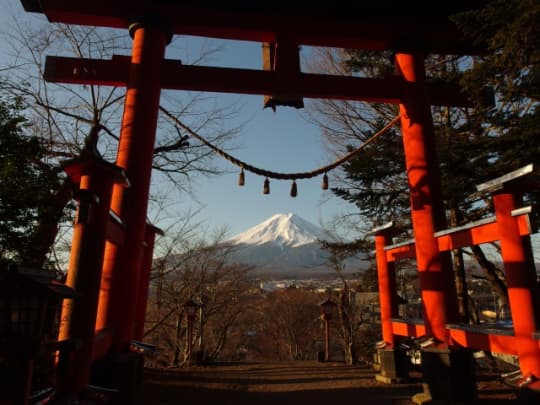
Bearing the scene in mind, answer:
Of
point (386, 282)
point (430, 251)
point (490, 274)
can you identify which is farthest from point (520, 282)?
point (490, 274)

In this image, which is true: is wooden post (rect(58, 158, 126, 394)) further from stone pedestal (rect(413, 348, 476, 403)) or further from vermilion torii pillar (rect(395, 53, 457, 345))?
vermilion torii pillar (rect(395, 53, 457, 345))

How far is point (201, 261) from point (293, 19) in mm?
11424

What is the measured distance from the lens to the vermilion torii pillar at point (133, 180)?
4.09m

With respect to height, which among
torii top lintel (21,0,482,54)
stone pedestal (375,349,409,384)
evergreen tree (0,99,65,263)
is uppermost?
torii top lintel (21,0,482,54)

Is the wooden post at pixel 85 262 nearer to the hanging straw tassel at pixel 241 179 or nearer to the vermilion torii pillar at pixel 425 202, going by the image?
the hanging straw tassel at pixel 241 179

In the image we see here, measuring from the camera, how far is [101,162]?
3203mm

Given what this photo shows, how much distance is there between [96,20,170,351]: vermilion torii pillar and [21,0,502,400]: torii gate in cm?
1

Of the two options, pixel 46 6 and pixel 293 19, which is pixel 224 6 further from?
pixel 46 6

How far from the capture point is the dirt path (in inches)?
216

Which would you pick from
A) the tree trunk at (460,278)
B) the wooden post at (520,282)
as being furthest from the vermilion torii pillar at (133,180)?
the tree trunk at (460,278)

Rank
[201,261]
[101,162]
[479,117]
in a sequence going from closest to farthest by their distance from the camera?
[101,162]
[479,117]
[201,261]

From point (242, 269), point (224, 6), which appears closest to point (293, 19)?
point (224, 6)

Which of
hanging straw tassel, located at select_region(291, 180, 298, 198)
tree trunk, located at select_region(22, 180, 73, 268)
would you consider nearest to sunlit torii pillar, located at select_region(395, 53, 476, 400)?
hanging straw tassel, located at select_region(291, 180, 298, 198)

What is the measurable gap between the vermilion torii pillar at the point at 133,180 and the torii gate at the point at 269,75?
1 cm
